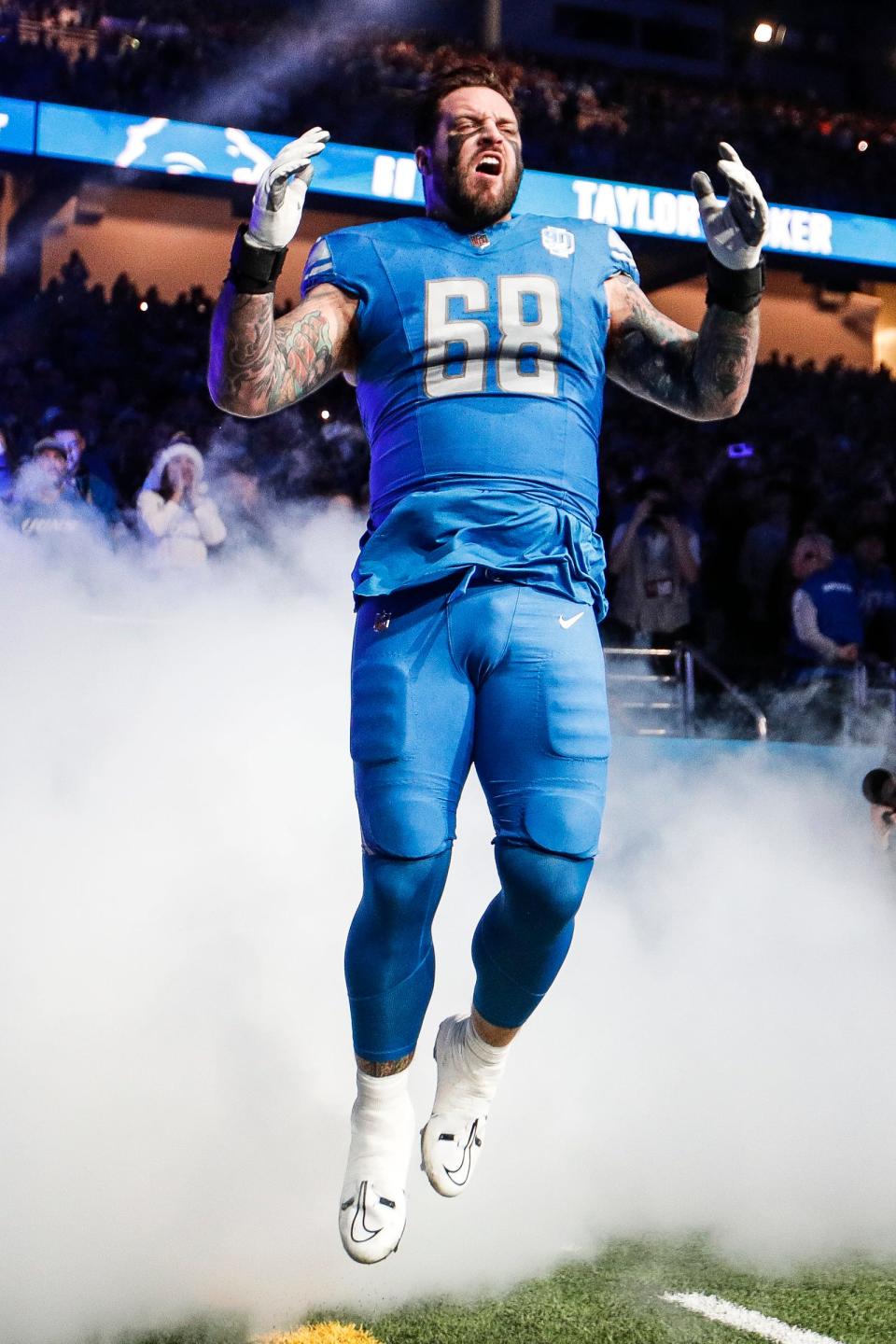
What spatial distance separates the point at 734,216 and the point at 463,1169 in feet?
5.56

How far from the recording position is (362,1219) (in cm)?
246

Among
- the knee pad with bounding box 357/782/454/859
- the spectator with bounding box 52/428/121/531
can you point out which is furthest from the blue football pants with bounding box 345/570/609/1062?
the spectator with bounding box 52/428/121/531

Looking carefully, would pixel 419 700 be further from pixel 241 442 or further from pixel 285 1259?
pixel 241 442

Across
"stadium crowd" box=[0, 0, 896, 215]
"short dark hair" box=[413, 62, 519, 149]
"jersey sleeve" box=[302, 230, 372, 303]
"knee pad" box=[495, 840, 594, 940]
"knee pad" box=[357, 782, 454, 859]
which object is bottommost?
"knee pad" box=[495, 840, 594, 940]

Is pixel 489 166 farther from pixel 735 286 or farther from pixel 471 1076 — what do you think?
pixel 471 1076

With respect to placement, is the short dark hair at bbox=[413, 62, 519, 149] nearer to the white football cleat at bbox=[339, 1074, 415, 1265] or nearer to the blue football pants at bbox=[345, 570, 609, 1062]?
the blue football pants at bbox=[345, 570, 609, 1062]

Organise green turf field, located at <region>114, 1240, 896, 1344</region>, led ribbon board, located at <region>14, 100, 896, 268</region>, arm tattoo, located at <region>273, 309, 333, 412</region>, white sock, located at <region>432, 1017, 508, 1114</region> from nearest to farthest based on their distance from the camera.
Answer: arm tattoo, located at <region>273, 309, 333, 412</region> < white sock, located at <region>432, 1017, 508, 1114</region> < green turf field, located at <region>114, 1240, 896, 1344</region> < led ribbon board, located at <region>14, 100, 896, 268</region>

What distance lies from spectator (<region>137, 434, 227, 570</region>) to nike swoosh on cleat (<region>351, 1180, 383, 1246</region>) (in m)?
3.00

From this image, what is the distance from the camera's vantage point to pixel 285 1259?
324cm

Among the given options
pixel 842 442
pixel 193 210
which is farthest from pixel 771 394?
pixel 193 210

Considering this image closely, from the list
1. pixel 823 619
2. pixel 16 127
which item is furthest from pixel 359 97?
pixel 823 619

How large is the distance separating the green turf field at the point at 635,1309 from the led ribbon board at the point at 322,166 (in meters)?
8.98

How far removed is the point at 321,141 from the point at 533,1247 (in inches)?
97.5

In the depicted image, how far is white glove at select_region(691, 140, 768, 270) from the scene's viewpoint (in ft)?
7.97
